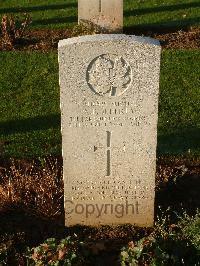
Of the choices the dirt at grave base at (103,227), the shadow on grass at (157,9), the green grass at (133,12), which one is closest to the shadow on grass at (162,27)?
the green grass at (133,12)

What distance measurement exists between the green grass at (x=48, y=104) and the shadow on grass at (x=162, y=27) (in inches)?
51.4

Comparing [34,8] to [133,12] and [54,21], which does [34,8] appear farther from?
[133,12]

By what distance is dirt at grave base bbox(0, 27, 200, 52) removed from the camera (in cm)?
973

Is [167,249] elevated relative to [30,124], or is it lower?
lower

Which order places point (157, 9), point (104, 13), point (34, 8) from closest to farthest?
point (104, 13)
point (157, 9)
point (34, 8)

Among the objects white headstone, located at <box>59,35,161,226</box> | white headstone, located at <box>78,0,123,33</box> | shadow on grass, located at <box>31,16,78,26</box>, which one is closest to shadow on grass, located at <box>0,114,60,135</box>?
white headstone, located at <box>59,35,161,226</box>

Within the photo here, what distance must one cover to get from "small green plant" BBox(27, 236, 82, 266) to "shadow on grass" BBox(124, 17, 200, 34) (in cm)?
690

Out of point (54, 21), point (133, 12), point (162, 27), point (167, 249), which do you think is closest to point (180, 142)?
point (167, 249)

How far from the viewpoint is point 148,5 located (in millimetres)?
12250

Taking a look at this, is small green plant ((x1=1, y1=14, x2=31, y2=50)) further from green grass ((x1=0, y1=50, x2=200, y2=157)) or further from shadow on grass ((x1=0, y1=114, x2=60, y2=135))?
shadow on grass ((x1=0, y1=114, x2=60, y2=135))

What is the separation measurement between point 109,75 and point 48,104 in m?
3.52

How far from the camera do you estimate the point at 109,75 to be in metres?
4.32

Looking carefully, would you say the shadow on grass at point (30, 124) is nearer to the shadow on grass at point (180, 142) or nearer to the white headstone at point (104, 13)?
the shadow on grass at point (180, 142)

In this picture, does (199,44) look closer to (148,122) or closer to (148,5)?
(148,5)
